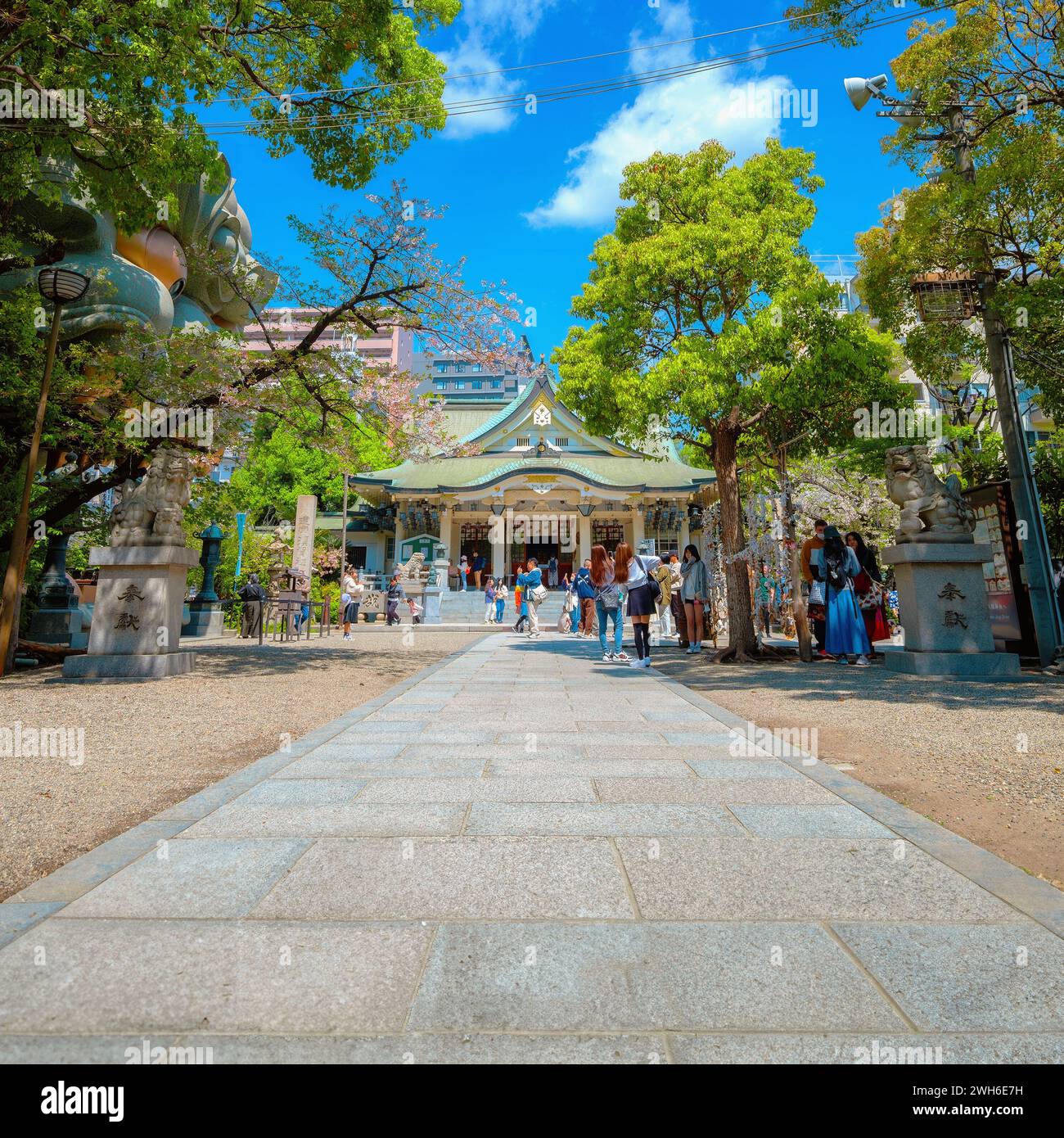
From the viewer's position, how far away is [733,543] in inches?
422

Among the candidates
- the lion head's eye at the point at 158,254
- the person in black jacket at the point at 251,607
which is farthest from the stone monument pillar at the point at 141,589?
the lion head's eye at the point at 158,254

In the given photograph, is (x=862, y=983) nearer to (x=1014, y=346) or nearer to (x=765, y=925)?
(x=765, y=925)

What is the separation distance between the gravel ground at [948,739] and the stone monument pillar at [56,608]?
10249 millimetres

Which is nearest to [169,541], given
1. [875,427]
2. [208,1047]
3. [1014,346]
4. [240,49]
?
[240,49]

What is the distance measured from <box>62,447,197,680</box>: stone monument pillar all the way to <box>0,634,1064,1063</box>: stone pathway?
5.45m

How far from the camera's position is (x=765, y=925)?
2.11 m

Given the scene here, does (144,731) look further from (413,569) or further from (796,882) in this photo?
(413,569)

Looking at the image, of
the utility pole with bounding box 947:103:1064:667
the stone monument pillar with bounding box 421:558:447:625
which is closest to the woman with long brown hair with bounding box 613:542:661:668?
the utility pole with bounding box 947:103:1064:667

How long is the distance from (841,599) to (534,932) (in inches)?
359

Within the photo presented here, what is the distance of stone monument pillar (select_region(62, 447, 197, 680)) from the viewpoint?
8.12 m

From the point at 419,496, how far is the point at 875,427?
20.5 m

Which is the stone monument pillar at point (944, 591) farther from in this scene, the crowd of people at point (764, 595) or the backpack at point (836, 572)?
the backpack at point (836, 572)

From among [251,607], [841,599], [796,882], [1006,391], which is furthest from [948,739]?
[251,607]

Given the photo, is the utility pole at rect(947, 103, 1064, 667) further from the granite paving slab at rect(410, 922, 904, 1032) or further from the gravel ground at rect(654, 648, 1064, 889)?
the granite paving slab at rect(410, 922, 904, 1032)
